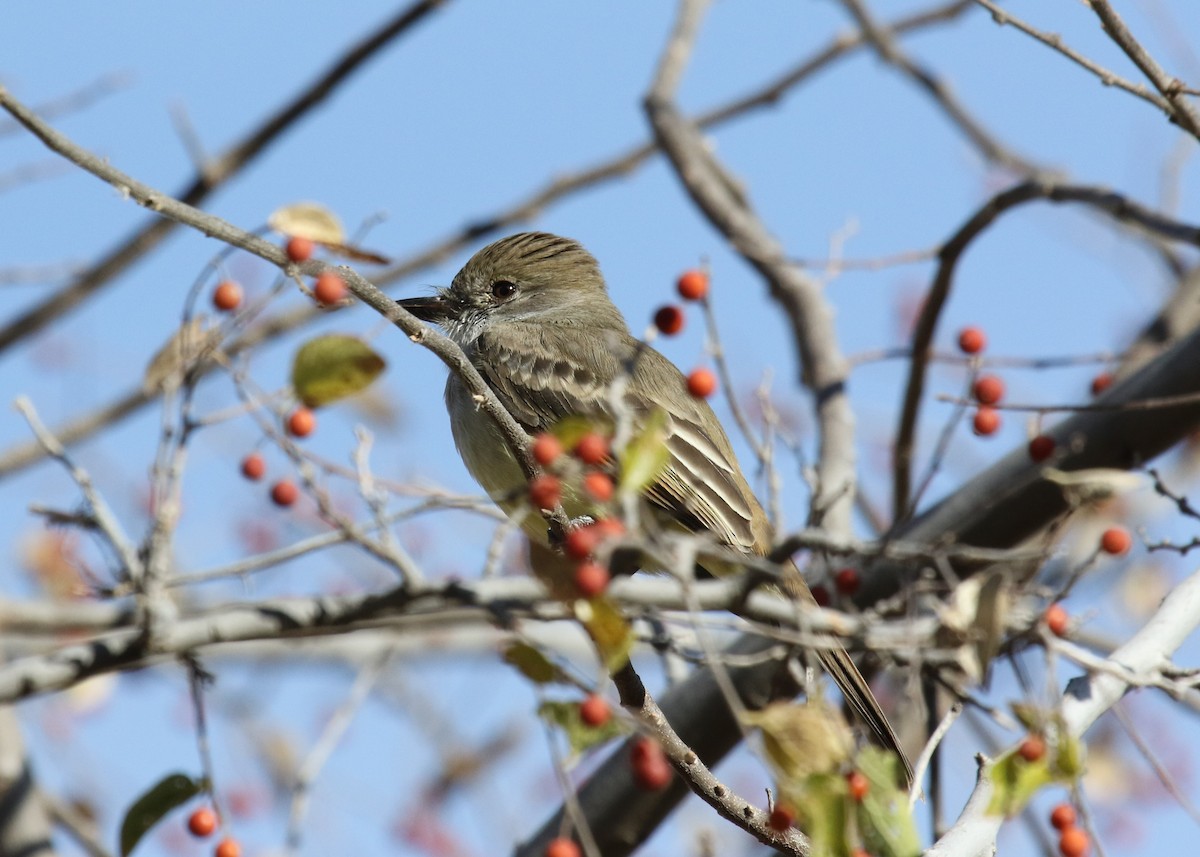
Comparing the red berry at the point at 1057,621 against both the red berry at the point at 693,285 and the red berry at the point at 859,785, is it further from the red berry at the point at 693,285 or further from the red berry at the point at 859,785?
the red berry at the point at 693,285

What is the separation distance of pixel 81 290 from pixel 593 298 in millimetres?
2706

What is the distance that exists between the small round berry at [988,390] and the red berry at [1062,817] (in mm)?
1199

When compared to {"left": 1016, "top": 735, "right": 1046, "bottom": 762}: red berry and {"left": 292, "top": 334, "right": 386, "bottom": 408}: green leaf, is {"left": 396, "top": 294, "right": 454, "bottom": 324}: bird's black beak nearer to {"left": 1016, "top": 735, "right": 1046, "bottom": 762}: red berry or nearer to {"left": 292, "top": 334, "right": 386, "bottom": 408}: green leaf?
{"left": 292, "top": 334, "right": 386, "bottom": 408}: green leaf

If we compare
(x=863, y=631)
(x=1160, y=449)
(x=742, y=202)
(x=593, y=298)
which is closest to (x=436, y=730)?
(x=593, y=298)

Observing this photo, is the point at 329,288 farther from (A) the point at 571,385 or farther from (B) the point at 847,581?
(A) the point at 571,385

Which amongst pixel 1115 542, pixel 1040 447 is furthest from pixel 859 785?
pixel 1040 447

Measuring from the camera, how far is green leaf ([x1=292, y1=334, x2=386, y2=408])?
3.46 meters

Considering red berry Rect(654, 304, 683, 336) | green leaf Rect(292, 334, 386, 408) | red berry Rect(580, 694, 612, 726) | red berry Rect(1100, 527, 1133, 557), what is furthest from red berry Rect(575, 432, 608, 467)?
red berry Rect(1100, 527, 1133, 557)

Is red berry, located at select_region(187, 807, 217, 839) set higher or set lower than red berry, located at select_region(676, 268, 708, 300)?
lower

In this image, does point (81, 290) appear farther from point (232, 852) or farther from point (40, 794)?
point (232, 852)

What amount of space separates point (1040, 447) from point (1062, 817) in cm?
146

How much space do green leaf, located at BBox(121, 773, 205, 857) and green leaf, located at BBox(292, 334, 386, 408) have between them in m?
1.11

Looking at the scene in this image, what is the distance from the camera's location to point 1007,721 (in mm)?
2758

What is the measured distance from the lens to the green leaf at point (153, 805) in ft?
12.2
